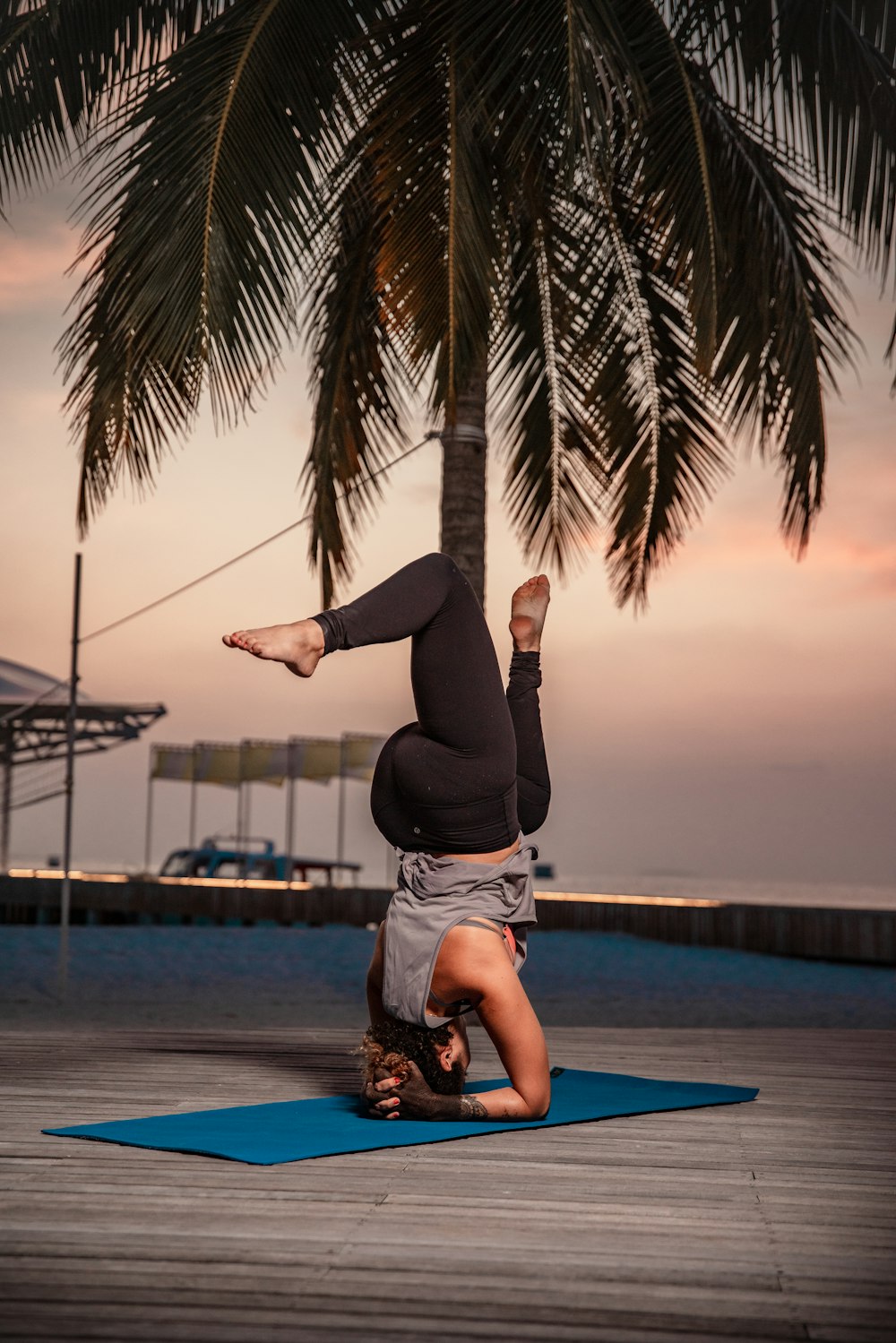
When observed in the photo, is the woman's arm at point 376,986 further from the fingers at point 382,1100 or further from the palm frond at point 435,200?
the palm frond at point 435,200

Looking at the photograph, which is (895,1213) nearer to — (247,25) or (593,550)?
(247,25)

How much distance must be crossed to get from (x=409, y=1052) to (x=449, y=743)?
0.87 metres

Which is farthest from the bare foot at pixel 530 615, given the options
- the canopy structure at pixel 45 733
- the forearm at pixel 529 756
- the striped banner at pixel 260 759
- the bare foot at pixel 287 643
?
the striped banner at pixel 260 759

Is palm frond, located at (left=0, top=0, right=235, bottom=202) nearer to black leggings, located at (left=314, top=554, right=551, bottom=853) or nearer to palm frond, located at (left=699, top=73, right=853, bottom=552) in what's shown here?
palm frond, located at (left=699, top=73, right=853, bottom=552)

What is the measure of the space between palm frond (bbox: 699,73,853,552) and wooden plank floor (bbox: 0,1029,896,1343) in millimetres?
4232

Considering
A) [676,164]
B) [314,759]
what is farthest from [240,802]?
[676,164]

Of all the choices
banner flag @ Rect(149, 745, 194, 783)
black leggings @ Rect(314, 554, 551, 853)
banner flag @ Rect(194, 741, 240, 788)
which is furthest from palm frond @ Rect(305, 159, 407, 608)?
banner flag @ Rect(149, 745, 194, 783)

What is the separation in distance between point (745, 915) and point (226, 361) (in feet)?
40.8

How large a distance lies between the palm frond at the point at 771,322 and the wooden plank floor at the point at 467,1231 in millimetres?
4232

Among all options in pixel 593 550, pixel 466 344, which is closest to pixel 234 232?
pixel 466 344

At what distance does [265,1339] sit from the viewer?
1.97 m

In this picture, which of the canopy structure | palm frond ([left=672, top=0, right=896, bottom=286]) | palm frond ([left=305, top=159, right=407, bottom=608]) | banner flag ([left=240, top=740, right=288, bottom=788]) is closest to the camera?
palm frond ([left=672, top=0, right=896, bottom=286])

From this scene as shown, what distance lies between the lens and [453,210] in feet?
20.8

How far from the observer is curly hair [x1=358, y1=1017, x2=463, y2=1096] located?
3797mm
